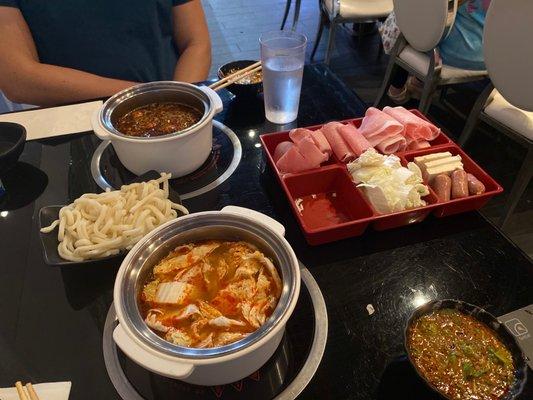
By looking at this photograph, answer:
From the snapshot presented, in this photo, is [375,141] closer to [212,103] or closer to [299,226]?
[299,226]

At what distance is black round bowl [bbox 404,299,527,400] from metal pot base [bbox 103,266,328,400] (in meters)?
0.23

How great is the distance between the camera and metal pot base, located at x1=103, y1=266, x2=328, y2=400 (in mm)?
870

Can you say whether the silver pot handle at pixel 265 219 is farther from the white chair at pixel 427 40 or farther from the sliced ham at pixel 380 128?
the white chair at pixel 427 40

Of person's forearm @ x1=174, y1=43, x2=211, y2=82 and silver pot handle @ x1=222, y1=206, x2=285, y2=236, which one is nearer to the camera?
silver pot handle @ x1=222, y1=206, x2=285, y2=236

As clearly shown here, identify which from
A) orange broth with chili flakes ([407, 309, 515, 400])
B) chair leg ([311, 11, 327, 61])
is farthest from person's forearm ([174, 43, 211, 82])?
chair leg ([311, 11, 327, 61])

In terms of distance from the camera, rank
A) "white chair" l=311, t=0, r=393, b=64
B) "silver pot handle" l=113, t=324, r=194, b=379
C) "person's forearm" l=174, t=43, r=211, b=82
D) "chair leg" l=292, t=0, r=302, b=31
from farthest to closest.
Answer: "chair leg" l=292, t=0, r=302, b=31 → "white chair" l=311, t=0, r=393, b=64 → "person's forearm" l=174, t=43, r=211, b=82 → "silver pot handle" l=113, t=324, r=194, b=379

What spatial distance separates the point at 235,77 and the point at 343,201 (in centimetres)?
76

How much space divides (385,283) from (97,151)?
1.20 metres

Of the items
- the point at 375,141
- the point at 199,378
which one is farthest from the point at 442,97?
the point at 199,378

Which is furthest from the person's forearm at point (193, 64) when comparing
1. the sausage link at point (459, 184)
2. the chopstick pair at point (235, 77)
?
the sausage link at point (459, 184)

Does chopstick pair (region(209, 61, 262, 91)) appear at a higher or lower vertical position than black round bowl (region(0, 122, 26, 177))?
higher

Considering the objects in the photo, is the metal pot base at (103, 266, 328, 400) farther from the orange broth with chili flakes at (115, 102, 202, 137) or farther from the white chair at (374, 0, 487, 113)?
the white chair at (374, 0, 487, 113)

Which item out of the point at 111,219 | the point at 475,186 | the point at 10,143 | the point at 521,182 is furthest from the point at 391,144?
the point at 10,143

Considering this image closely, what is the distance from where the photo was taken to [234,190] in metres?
1.39
